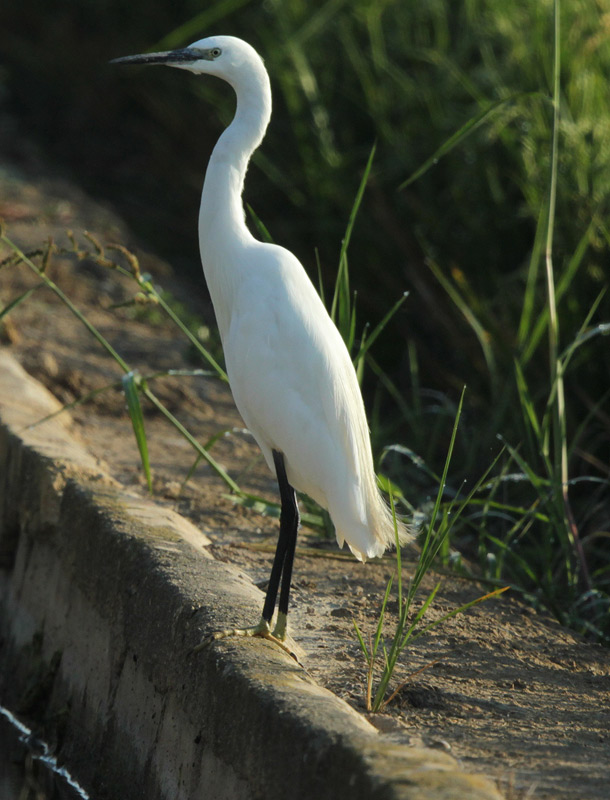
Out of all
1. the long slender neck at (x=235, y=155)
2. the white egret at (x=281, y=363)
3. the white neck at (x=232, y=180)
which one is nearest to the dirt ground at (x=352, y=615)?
the white egret at (x=281, y=363)

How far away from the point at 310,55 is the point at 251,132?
4.54m

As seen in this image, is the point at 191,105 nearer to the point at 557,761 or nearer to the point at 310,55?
the point at 310,55

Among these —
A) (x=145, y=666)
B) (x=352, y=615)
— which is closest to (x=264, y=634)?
(x=145, y=666)

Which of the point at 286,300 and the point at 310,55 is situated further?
the point at 310,55

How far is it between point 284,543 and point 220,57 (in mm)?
1346

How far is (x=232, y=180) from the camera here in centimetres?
297

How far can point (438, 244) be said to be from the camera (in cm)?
609

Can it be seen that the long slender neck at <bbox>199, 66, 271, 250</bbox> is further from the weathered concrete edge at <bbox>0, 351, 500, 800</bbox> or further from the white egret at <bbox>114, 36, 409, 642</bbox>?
the weathered concrete edge at <bbox>0, 351, 500, 800</bbox>

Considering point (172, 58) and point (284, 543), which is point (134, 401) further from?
point (172, 58)

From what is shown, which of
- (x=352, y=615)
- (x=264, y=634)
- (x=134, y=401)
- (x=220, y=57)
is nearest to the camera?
(x=264, y=634)

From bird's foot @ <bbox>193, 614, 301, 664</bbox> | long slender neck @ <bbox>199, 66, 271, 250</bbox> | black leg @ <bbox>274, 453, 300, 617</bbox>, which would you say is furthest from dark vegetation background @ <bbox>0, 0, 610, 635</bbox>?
bird's foot @ <bbox>193, 614, 301, 664</bbox>

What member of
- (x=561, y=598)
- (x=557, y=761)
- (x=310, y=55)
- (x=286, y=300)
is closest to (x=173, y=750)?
(x=557, y=761)

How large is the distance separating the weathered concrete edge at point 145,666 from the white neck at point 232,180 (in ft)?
2.71

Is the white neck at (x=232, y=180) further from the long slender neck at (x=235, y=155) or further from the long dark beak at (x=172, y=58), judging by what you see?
the long dark beak at (x=172, y=58)
